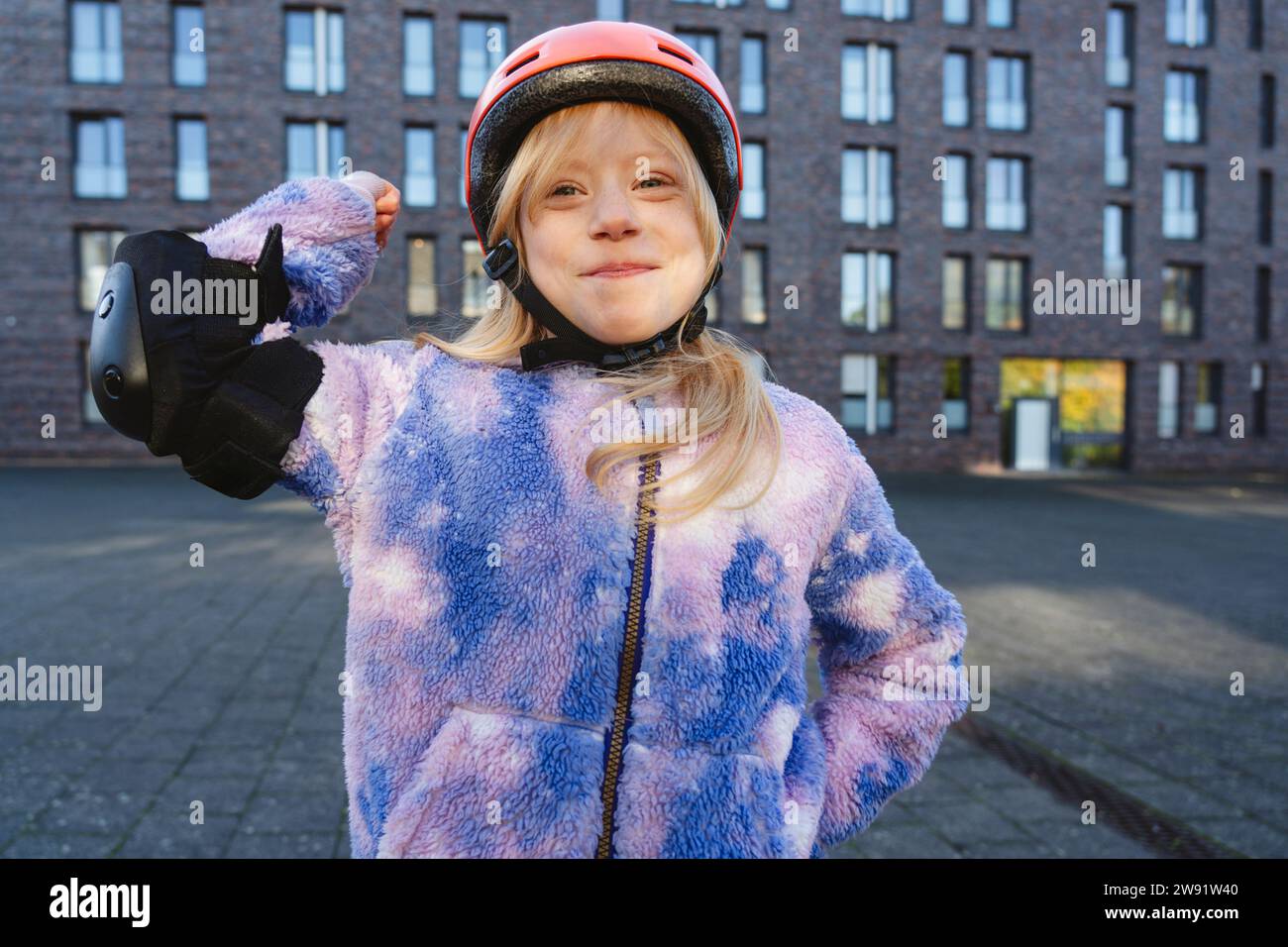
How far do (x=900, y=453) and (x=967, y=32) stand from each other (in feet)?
43.2

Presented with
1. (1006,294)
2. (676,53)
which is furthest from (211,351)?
(1006,294)

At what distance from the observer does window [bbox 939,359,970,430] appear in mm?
26109

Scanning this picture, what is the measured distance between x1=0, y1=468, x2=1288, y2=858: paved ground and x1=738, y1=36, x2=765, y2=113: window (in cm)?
1891

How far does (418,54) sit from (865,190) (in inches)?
544

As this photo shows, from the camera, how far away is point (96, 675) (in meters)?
4.61

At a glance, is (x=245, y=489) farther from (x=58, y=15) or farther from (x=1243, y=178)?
(x=1243, y=178)

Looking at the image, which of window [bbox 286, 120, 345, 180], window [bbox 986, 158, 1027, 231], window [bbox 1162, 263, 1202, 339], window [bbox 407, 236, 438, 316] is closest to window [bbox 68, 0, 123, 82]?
window [bbox 286, 120, 345, 180]

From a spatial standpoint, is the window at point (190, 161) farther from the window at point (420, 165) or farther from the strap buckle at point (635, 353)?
the strap buckle at point (635, 353)

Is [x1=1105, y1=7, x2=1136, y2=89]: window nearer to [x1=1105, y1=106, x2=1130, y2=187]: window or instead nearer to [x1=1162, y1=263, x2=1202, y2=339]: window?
[x1=1105, y1=106, x2=1130, y2=187]: window

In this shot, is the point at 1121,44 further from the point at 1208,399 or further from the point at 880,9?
the point at 1208,399

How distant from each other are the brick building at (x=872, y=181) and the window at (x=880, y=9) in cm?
7

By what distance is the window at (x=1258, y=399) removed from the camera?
2800 cm

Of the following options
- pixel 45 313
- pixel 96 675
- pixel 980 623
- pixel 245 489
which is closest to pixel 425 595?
pixel 245 489
